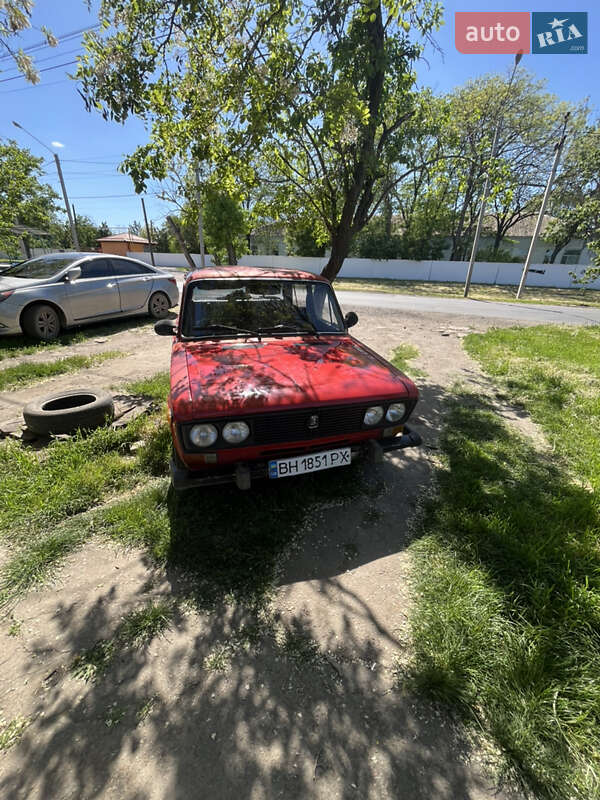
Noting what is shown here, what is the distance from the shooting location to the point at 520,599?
2156 millimetres

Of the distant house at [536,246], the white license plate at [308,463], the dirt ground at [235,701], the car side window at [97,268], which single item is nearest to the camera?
the dirt ground at [235,701]

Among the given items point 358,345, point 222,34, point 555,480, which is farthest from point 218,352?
point 222,34

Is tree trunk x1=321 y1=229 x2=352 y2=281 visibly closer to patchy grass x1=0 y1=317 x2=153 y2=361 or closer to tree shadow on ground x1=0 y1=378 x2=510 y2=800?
tree shadow on ground x1=0 y1=378 x2=510 y2=800

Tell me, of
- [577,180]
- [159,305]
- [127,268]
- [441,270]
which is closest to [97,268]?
[127,268]

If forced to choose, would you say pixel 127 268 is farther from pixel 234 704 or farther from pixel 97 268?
pixel 234 704

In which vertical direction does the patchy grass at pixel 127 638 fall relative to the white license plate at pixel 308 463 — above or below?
below

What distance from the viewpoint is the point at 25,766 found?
4.64 ft

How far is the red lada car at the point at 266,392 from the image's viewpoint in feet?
7.77

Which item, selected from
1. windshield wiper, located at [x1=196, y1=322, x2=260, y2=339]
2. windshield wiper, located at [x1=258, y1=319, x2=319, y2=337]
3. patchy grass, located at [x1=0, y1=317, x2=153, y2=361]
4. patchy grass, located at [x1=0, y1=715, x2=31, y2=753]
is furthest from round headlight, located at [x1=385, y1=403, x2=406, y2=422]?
patchy grass, located at [x1=0, y1=317, x2=153, y2=361]

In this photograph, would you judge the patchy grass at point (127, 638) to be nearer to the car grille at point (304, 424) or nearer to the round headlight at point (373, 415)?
the car grille at point (304, 424)

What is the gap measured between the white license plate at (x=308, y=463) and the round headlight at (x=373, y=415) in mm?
268

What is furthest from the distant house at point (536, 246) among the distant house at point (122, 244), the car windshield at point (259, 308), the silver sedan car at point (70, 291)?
the distant house at point (122, 244)

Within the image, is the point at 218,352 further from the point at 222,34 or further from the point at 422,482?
the point at 222,34

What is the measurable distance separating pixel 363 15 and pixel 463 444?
482cm
